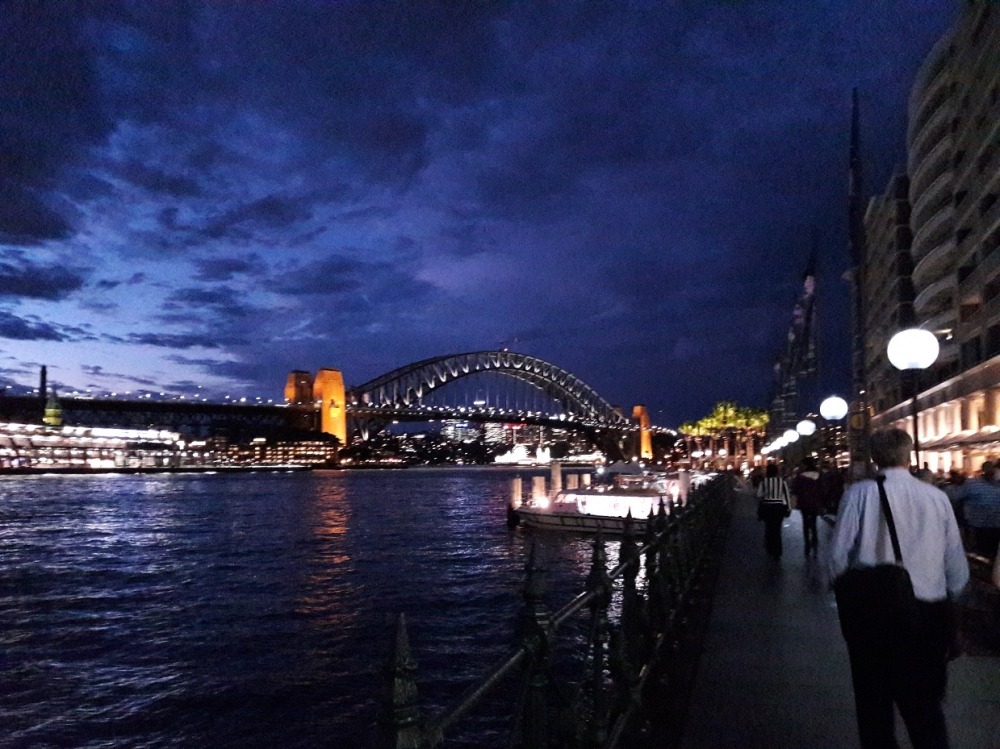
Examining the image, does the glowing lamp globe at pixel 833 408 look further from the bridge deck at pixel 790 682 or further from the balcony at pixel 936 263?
the balcony at pixel 936 263

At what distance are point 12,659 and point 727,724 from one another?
1544cm

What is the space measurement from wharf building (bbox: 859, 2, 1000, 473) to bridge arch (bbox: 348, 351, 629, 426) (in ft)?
296

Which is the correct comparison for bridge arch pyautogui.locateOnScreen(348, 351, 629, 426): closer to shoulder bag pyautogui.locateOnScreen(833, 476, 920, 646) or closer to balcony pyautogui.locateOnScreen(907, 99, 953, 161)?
balcony pyautogui.locateOnScreen(907, 99, 953, 161)

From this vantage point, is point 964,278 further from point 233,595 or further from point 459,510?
point 233,595

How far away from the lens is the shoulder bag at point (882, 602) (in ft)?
12.5

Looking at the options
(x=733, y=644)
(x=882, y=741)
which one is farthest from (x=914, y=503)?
(x=733, y=644)

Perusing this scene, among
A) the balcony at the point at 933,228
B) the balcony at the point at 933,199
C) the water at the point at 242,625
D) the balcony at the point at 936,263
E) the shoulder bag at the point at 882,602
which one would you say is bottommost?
the water at the point at 242,625

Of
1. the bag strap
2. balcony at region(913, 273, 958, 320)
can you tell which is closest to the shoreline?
balcony at region(913, 273, 958, 320)

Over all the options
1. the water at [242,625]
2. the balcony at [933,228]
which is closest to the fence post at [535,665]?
the water at [242,625]

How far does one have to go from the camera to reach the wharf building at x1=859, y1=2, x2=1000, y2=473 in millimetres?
36741

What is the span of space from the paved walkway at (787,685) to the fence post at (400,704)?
3.30m

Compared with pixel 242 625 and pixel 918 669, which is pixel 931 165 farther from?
pixel 918 669

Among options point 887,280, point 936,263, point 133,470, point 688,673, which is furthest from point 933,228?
point 133,470

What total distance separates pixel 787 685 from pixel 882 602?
2.72m
